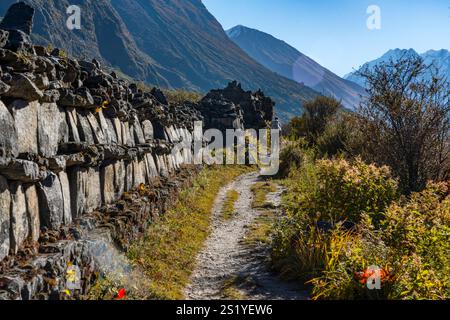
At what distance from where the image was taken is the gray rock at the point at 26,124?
541 centimetres

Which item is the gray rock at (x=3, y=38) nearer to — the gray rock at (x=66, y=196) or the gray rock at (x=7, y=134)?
the gray rock at (x=7, y=134)

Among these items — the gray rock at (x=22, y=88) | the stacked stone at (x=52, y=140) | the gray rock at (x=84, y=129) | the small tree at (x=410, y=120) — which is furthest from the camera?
the small tree at (x=410, y=120)

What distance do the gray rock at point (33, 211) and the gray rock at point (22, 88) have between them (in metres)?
1.19

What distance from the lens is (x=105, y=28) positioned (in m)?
192

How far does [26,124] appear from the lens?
18.5 feet

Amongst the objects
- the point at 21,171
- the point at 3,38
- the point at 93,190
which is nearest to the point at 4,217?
the point at 21,171

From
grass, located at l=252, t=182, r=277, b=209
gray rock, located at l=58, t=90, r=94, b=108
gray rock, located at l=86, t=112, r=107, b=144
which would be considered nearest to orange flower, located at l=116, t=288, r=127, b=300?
gray rock, located at l=58, t=90, r=94, b=108

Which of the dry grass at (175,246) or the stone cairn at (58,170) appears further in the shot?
the dry grass at (175,246)

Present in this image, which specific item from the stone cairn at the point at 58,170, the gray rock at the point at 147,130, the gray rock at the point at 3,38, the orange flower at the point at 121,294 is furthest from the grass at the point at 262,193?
the gray rock at the point at 3,38

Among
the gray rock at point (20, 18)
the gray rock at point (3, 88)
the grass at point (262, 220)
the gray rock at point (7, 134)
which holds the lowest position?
the grass at point (262, 220)

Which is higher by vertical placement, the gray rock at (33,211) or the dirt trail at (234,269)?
the gray rock at (33,211)

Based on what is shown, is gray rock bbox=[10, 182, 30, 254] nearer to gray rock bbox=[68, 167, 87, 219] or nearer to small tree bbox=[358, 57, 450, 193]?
gray rock bbox=[68, 167, 87, 219]

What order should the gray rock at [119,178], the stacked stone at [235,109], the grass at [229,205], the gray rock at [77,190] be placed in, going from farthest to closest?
1. the stacked stone at [235,109]
2. the grass at [229,205]
3. the gray rock at [119,178]
4. the gray rock at [77,190]

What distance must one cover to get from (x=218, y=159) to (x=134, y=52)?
179 m
